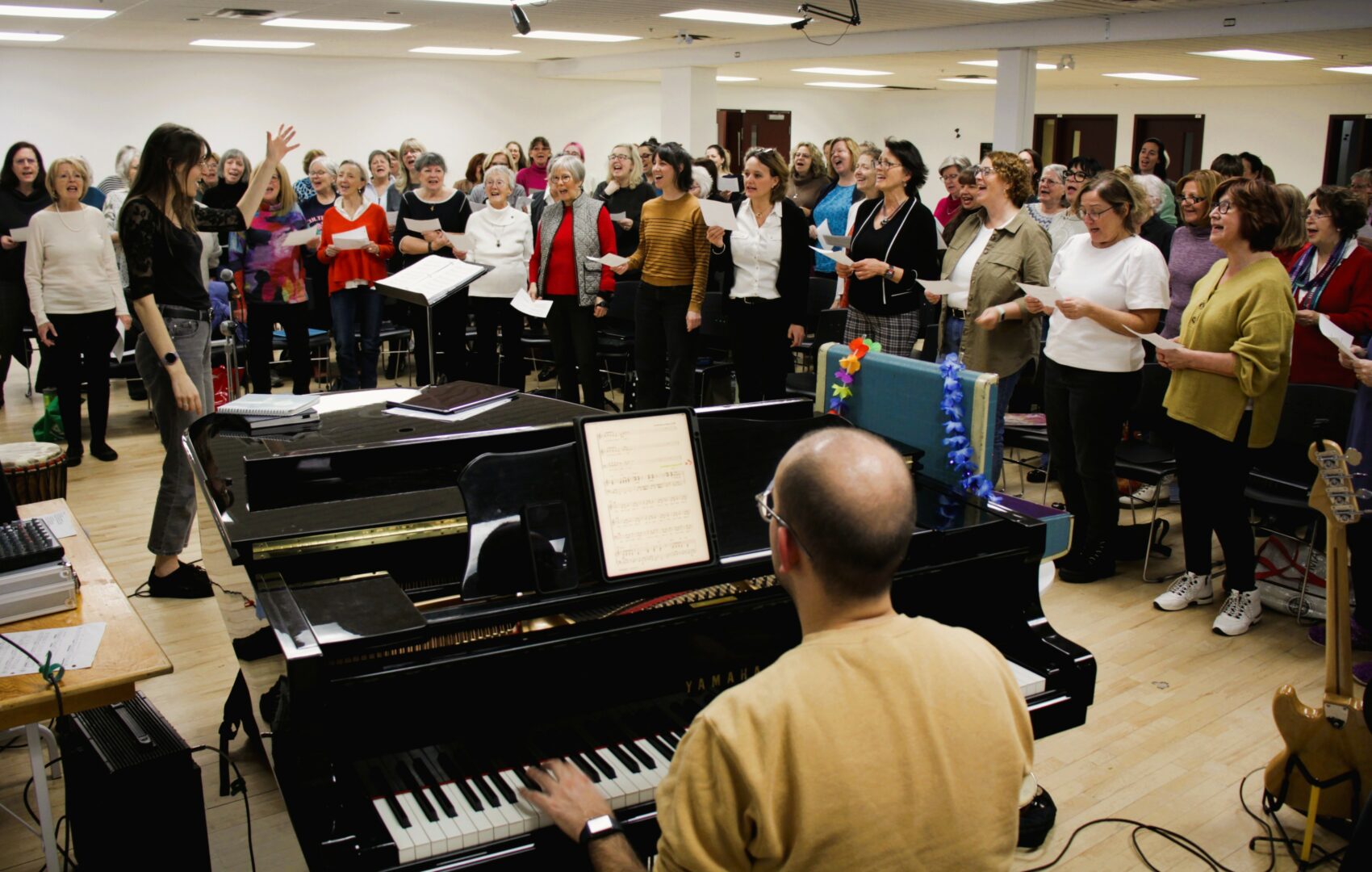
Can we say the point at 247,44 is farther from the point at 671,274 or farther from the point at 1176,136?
the point at 1176,136

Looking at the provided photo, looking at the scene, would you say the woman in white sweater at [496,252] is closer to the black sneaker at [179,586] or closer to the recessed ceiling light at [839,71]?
the black sneaker at [179,586]

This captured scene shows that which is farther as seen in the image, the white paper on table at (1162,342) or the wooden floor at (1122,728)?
the white paper on table at (1162,342)

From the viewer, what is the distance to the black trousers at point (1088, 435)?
169 inches

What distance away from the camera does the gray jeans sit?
3.93 metres

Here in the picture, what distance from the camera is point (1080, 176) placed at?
23.0 feet

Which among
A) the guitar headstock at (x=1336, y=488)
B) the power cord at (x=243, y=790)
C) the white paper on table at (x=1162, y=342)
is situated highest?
the white paper on table at (x=1162, y=342)

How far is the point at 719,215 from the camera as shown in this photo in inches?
224

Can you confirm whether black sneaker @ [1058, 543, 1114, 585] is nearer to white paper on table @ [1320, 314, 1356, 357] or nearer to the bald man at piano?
white paper on table @ [1320, 314, 1356, 357]

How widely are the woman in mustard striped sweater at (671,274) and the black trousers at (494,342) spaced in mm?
1099

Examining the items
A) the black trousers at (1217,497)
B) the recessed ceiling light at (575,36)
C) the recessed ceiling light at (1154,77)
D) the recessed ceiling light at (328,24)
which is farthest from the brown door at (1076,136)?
the black trousers at (1217,497)

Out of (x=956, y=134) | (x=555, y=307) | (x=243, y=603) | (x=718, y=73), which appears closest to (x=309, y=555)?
(x=243, y=603)

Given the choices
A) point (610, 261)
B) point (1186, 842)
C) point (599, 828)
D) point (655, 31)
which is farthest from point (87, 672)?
point (655, 31)

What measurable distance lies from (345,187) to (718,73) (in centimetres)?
1018

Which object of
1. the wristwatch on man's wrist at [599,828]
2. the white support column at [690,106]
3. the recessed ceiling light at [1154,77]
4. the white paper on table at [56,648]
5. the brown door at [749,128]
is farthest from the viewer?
the brown door at [749,128]
